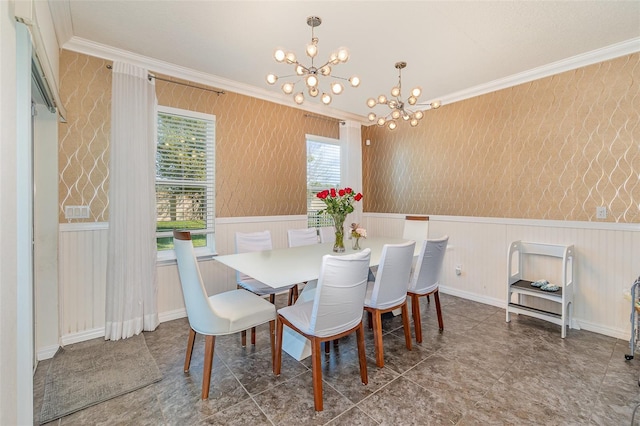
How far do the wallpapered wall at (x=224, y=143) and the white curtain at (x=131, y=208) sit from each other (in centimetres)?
16

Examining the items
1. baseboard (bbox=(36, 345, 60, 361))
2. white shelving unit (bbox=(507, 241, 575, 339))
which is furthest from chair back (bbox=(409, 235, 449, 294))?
baseboard (bbox=(36, 345, 60, 361))

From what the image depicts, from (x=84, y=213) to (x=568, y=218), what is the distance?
487 centimetres

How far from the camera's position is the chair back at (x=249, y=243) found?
10.1ft

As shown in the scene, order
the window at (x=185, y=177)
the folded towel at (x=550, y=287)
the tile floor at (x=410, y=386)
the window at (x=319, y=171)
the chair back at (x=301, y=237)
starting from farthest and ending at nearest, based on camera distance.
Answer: the window at (x=319, y=171), the chair back at (x=301, y=237), the window at (x=185, y=177), the folded towel at (x=550, y=287), the tile floor at (x=410, y=386)

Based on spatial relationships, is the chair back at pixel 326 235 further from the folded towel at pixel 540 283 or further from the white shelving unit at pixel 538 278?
the folded towel at pixel 540 283

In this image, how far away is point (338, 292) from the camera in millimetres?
1847

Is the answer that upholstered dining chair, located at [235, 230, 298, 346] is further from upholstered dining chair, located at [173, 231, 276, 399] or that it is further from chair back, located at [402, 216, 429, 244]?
chair back, located at [402, 216, 429, 244]

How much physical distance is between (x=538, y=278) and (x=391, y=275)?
222cm

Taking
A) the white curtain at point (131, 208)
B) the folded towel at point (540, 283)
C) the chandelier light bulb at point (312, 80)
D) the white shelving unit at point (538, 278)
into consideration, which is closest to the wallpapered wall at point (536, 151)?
the white shelving unit at point (538, 278)

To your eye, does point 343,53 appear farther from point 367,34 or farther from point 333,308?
point 333,308

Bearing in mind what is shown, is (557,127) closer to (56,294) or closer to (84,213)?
(84,213)

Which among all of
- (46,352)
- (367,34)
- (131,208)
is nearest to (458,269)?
(367,34)

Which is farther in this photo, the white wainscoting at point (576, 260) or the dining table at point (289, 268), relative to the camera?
the white wainscoting at point (576, 260)

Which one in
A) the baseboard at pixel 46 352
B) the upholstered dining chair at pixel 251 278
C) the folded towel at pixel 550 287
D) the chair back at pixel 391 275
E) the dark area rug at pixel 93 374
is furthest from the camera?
the folded towel at pixel 550 287
